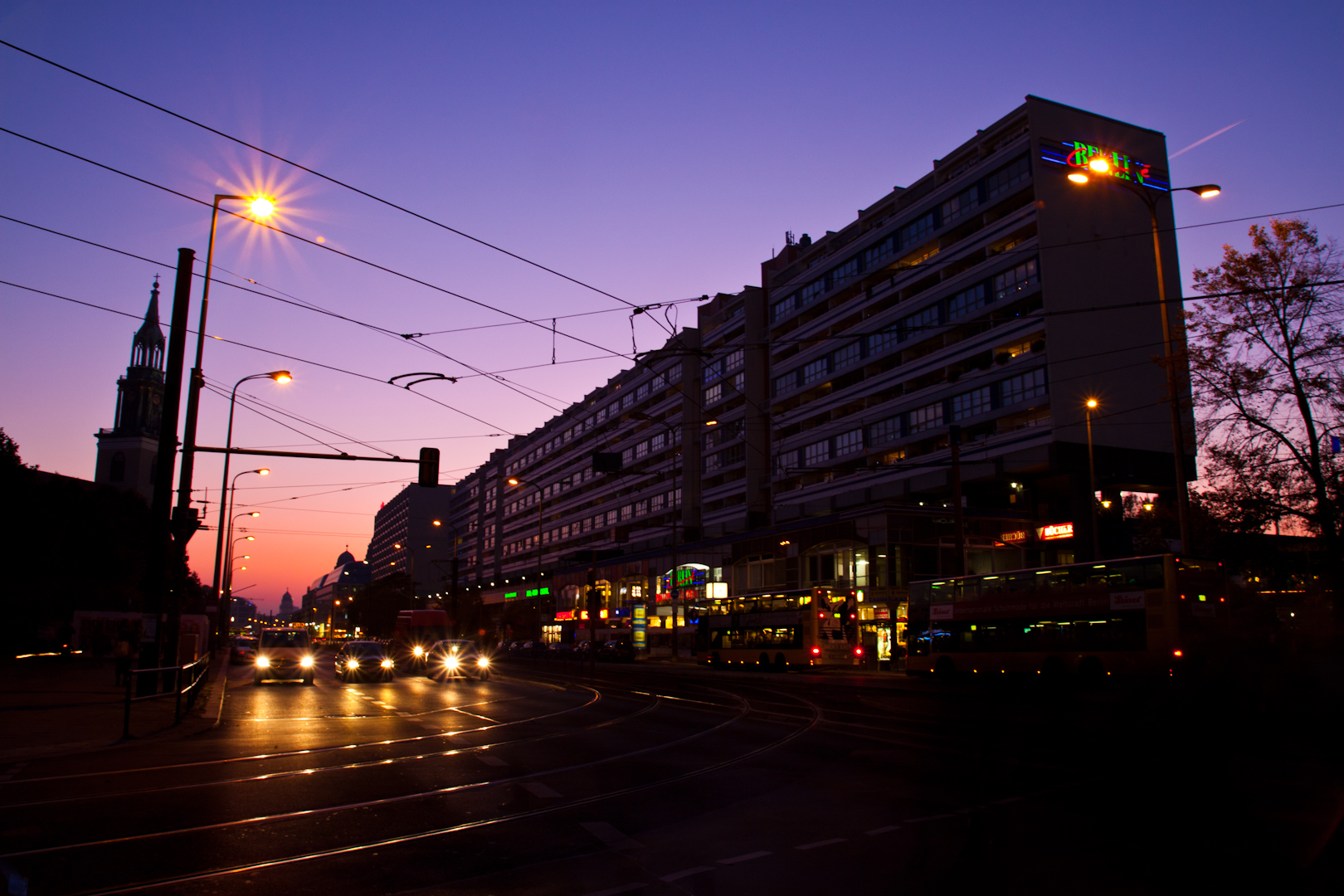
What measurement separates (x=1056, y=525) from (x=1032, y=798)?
47.3m

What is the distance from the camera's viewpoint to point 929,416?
60.4 metres

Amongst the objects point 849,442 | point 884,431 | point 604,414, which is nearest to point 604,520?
point 604,414

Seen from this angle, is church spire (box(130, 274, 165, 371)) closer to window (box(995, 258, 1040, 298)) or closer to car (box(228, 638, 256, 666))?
car (box(228, 638, 256, 666))

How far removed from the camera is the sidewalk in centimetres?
1316

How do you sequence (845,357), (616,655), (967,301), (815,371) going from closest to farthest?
(967,301) < (616,655) < (845,357) < (815,371)

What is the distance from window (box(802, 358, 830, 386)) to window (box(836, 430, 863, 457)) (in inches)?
233

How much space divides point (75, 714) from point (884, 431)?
2144 inches

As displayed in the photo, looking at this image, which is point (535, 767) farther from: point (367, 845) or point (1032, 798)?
point (1032, 798)

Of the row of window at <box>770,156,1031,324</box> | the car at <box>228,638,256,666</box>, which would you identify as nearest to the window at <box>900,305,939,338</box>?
the row of window at <box>770,156,1031,324</box>

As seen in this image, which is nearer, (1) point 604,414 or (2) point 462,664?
(2) point 462,664

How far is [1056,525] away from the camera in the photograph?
171 feet

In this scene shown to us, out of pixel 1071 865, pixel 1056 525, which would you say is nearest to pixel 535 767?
pixel 1071 865

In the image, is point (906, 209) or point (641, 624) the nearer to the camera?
point (906, 209)

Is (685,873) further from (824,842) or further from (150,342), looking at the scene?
(150,342)
